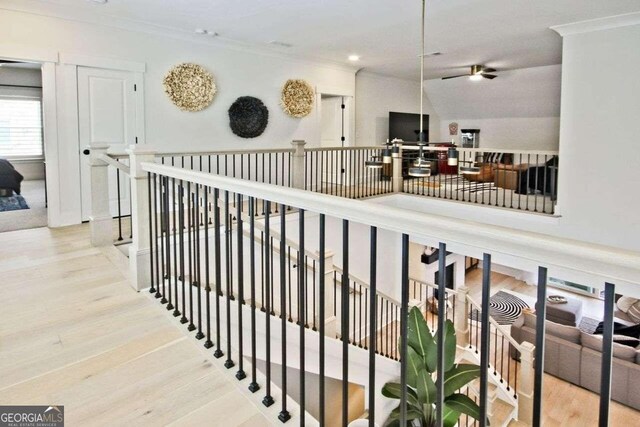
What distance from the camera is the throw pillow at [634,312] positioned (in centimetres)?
962

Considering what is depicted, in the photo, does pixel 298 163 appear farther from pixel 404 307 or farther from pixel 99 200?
pixel 404 307

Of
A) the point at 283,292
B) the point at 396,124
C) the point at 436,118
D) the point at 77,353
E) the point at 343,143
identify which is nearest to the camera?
the point at 283,292

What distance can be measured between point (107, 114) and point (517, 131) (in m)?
9.04

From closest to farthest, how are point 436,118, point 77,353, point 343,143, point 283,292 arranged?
point 283,292 < point 77,353 < point 343,143 < point 436,118

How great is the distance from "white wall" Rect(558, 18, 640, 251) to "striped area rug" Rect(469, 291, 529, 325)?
4909mm

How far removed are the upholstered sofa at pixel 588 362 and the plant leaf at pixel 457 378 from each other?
527 cm

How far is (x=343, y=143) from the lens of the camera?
8680mm

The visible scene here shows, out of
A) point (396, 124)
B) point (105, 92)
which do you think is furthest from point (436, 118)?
point (105, 92)

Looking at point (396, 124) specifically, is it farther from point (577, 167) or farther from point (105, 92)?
point (105, 92)

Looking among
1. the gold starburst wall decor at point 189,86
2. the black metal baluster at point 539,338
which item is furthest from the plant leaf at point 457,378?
the gold starburst wall decor at point 189,86

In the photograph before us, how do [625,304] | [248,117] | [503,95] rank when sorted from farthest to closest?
[625,304] < [503,95] < [248,117]

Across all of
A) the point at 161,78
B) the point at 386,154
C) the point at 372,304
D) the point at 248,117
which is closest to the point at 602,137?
the point at 386,154

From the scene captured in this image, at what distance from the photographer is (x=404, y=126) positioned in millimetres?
10086

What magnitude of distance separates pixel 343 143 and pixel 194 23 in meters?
4.07
